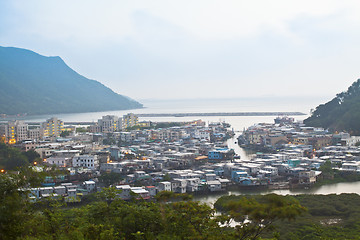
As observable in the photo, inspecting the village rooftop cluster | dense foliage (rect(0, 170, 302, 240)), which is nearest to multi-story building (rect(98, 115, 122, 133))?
the village rooftop cluster

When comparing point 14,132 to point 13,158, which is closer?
point 13,158

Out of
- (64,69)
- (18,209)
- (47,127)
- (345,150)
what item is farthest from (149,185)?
(64,69)

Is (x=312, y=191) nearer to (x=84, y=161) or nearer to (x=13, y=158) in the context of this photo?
(x=84, y=161)

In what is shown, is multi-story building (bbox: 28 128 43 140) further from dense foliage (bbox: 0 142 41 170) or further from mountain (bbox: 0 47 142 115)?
mountain (bbox: 0 47 142 115)

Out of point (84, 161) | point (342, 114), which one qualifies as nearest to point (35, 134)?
point (84, 161)

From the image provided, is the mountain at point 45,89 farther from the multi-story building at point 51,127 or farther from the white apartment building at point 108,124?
the multi-story building at point 51,127

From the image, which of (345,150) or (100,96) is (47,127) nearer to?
(345,150)
